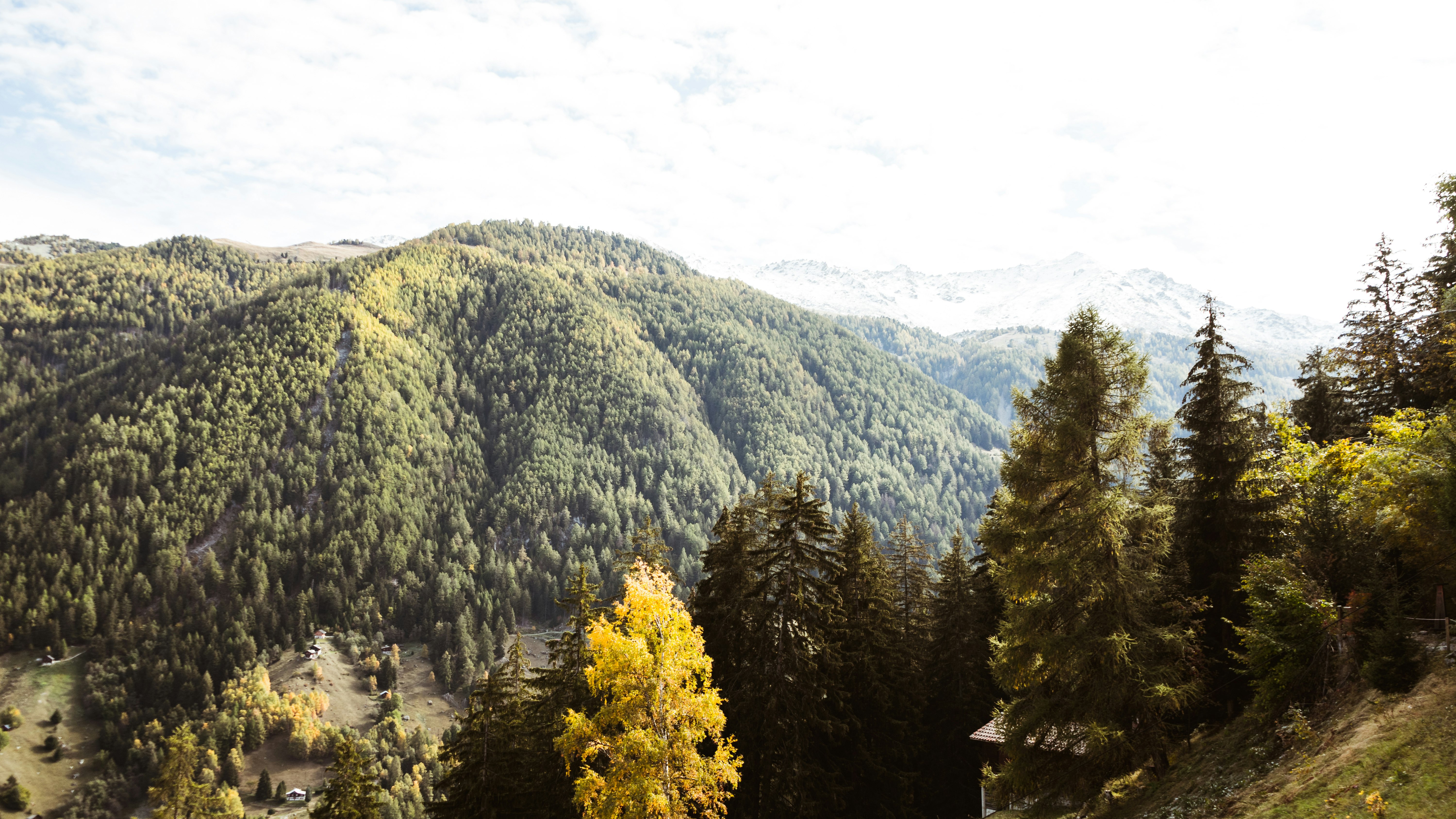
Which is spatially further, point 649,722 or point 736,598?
point 736,598

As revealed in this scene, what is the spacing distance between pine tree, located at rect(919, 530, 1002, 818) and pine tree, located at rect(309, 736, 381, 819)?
27.4 metres

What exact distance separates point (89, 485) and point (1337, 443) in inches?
10217

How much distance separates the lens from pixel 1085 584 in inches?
731

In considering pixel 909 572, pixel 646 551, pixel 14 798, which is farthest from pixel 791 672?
pixel 14 798

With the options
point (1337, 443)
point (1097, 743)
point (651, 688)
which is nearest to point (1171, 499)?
point (1337, 443)

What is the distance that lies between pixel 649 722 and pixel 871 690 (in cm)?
1331

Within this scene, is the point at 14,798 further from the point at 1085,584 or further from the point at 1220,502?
the point at 1220,502

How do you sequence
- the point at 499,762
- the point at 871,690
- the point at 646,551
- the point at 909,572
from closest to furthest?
the point at 499,762 < the point at 871,690 < the point at 646,551 < the point at 909,572

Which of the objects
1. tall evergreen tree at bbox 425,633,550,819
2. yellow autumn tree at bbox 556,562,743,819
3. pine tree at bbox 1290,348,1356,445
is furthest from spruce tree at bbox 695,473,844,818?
pine tree at bbox 1290,348,1356,445

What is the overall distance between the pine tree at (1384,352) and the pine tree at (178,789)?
77.5m

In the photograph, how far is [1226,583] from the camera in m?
22.7

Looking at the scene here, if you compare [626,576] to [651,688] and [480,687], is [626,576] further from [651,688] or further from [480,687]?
[480,687]

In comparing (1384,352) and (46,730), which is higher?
(1384,352)

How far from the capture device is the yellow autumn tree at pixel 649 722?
19.5 meters
